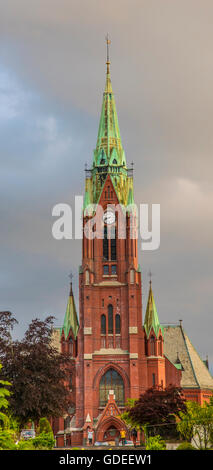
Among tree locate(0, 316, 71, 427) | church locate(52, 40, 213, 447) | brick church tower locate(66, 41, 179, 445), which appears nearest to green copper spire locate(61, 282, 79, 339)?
church locate(52, 40, 213, 447)

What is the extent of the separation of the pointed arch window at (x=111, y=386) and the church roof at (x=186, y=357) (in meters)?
18.3

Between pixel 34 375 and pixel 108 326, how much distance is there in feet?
122

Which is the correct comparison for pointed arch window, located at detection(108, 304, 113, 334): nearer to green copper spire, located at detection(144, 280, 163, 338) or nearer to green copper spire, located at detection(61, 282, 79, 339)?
green copper spire, located at detection(61, 282, 79, 339)

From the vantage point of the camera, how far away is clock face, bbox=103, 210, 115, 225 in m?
91.6

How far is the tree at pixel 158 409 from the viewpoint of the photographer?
5962cm

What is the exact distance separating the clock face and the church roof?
24389mm

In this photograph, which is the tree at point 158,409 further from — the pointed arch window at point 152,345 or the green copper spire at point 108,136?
the green copper spire at point 108,136

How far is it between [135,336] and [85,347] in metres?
6.19

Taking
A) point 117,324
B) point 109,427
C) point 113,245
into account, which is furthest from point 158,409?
point 113,245

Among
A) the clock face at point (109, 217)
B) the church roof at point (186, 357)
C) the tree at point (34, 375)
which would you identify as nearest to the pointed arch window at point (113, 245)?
the clock face at point (109, 217)

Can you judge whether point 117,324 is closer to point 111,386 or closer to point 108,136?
point 111,386

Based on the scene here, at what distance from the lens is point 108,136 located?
321ft
